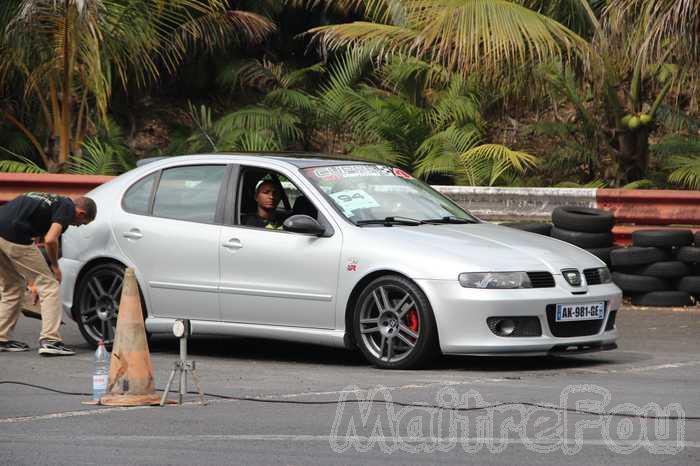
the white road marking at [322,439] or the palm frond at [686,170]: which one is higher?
the palm frond at [686,170]

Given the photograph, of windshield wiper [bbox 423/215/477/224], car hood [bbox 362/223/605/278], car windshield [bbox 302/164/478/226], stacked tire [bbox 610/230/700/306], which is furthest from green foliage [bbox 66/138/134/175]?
car hood [bbox 362/223/605/278]

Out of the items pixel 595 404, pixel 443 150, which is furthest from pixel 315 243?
pixel 443 150

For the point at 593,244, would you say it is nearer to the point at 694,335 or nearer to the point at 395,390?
the point at 694,335

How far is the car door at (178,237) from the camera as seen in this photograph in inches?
418

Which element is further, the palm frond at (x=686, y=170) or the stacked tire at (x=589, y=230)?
the palm frond at (x=686, y=170)

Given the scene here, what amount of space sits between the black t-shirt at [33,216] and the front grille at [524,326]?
326 centimetres

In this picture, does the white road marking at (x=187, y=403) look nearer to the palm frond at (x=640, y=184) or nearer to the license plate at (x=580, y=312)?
the license plate at (x=580, y=312)

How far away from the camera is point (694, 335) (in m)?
12.0

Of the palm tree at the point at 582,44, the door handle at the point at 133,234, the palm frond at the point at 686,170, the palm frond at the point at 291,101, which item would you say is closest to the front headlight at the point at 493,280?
the door handle at the point at 133,234

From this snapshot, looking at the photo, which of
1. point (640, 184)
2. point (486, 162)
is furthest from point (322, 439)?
point (486, 162)

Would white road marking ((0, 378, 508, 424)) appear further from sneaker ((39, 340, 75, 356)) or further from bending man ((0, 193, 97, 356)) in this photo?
sneaker ((39, 340, 75, 356))

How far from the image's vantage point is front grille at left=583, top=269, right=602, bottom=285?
32.9 ft

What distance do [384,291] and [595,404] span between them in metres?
2.12

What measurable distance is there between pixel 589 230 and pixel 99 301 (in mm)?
5253
